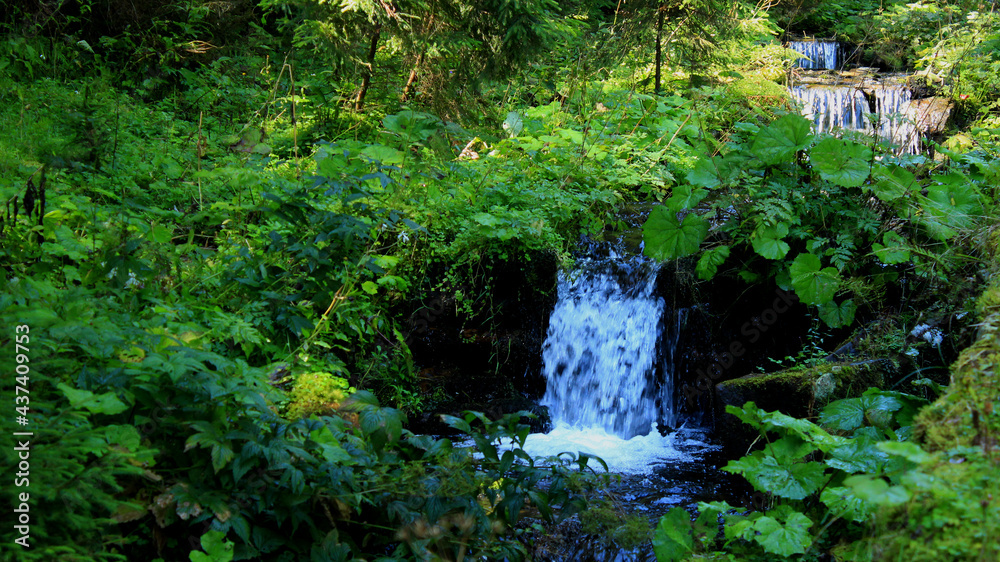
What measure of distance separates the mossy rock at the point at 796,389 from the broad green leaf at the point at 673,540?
1250mm

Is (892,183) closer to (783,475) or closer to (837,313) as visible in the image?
(837,313)

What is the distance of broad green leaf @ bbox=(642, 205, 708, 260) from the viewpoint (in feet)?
16.1

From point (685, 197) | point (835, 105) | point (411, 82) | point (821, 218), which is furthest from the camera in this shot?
point (835, 105)

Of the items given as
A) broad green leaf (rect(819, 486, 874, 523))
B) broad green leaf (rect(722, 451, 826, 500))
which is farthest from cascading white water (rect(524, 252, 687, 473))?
broad green leaf (rect(819, 486, 874, 523))

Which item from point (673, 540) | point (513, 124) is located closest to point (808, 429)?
point (673, 540)

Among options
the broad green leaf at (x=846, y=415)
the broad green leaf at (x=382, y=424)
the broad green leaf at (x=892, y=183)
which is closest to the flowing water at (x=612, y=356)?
the broad green leaf at (x=892, y=183)

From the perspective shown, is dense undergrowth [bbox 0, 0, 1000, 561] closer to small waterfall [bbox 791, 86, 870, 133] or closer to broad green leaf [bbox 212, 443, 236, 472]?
broad green leaf [bbox 212, 443, 236, 472]

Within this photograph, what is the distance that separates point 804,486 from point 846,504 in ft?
0.83

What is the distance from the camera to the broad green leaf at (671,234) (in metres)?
4.91

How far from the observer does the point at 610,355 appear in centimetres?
533

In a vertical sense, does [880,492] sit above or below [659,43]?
below

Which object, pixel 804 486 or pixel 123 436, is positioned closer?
pixel 123 436

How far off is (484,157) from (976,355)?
503 cm

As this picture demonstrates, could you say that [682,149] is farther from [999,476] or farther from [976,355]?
[999,476]
